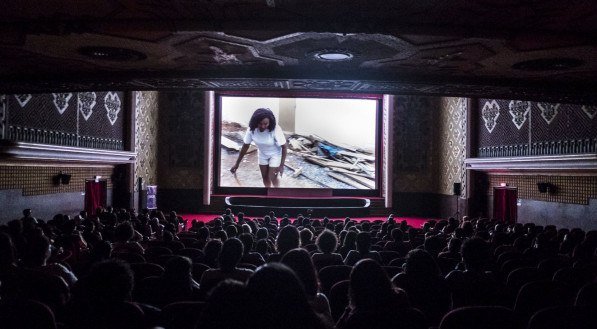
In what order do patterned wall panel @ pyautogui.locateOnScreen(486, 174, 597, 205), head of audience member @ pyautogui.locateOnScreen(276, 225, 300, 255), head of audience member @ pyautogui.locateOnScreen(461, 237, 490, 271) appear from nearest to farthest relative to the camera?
head of audience member @ pyautogui.locateOnScreen(461, 237, 490, 271)
head of audience member @ pyautogui.locateOnScreen(276, 225, 300, 255)
patterned wall panel @ pyautogui.locateOnScreen(486, 174, 597, 205)

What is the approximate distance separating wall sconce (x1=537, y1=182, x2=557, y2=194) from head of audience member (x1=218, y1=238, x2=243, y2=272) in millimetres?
11572

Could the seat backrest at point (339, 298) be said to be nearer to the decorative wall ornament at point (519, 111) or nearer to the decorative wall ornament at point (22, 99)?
the decorative wall ornament at point (22, 99)

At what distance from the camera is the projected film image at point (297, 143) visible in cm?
2005

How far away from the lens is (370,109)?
20.7 metres

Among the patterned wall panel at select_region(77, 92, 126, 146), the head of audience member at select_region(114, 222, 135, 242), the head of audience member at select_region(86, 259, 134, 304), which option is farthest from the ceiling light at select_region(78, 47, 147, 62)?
the patterned wall panel at select_region(77, 92, 126, 146)

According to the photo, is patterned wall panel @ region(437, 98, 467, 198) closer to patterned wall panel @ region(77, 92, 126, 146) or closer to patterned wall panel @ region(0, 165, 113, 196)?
patterned wall panel @ region(77, 92, 126, 146)

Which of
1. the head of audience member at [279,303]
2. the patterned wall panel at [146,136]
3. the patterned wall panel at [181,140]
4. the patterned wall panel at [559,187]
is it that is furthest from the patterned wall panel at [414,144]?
the head of audience member at [279,303]

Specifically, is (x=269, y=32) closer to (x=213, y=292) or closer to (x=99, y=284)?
(x=99, y=284)

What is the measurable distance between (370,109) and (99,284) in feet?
62.1

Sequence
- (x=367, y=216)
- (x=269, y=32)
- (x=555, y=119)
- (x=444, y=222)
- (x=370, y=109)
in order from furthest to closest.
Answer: (x=370, y=109) < (x=367, y=216) < (x=555, y=119) < (x=444, y=222) < (x=269, y=32)

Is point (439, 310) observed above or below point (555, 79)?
below

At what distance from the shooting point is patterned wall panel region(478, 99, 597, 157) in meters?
11.5

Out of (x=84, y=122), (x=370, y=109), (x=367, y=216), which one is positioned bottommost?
(x=367, y=216)

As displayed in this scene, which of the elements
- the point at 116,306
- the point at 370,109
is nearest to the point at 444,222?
the point at 116,306
